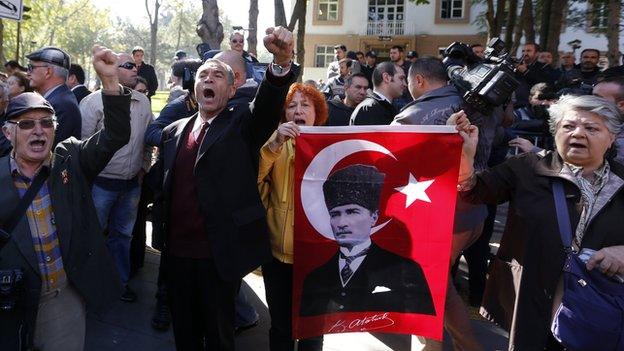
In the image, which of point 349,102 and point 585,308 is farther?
point 349,102

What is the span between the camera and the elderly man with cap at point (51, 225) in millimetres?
2486

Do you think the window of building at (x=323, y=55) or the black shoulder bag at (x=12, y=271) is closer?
the black shoulder bag at (x=12, y=271)

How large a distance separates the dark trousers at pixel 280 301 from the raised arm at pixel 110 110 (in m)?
1.04

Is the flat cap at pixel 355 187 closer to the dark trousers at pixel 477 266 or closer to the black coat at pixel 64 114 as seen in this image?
the black coat at pixel 64 114

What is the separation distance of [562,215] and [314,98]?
4.96ft

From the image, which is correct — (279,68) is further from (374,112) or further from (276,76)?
(374,112)

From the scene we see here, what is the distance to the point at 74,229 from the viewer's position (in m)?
2.61

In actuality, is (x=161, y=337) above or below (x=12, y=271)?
below

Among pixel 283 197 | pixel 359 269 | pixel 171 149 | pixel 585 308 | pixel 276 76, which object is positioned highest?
pixel 276 76

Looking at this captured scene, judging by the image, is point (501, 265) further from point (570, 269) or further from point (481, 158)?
point (481, 158)

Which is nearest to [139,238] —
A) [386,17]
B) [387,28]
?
[387,28]

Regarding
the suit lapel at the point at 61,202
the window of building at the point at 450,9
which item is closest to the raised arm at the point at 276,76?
the suit lapel at the point at 61,202

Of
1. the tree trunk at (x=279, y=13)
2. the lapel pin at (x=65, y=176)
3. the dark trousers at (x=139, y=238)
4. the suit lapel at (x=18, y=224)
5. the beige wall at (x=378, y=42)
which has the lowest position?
the dark trousers at (x=139, y=238)

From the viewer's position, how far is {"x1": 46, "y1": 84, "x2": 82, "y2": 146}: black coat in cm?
366
